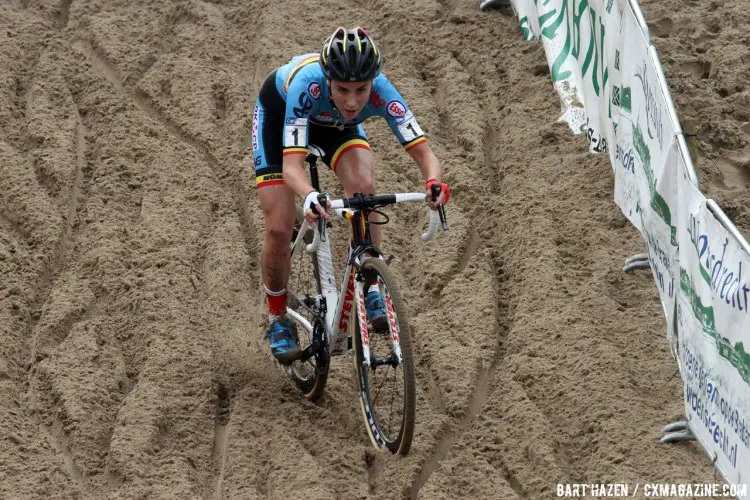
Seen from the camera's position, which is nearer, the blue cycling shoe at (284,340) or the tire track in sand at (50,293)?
the tire track in sand at (50,293)

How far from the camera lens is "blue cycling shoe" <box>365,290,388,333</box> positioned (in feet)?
19.9

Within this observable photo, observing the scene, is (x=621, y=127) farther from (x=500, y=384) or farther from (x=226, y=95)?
(x=226, y=95)

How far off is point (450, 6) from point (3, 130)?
483cm

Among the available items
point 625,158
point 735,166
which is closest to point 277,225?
point 625,158

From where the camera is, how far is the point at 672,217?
636 centimetres

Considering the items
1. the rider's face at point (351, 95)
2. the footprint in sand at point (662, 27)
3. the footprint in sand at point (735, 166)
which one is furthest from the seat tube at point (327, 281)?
the footprint in sand at point (662, 27)

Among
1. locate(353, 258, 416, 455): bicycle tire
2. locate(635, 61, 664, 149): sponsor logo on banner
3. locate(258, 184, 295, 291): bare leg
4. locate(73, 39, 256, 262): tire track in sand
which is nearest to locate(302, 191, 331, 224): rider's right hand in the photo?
locate(353, 258, 416, 455): bicycle tire

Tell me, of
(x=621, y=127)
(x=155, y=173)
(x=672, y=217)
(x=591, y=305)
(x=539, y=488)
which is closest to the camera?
(x=539, y=488)

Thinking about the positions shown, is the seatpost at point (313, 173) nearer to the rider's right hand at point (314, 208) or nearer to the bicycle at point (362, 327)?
the bicycle at point (362, 327)

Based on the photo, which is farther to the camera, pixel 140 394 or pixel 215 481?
pixel 140 394

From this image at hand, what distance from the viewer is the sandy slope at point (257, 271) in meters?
6.23

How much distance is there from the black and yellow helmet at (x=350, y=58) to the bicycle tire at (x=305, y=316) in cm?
134

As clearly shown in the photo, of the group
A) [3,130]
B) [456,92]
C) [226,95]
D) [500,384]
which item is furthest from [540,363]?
[3,130]

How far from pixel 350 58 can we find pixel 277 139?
1.10 m
